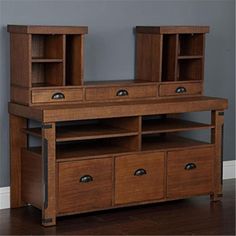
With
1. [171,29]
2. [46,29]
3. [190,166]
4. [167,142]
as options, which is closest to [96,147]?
[167,142]

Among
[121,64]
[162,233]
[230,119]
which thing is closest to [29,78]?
[121,64]

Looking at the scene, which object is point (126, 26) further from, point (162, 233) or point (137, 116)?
point (162, 233)

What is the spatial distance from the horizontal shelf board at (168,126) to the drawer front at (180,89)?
8.5 inches

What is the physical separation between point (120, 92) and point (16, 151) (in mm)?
809

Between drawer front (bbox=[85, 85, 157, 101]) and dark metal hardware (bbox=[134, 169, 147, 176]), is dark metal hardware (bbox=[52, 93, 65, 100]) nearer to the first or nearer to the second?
drawer front (bbox=[85, 85, 157, 101])

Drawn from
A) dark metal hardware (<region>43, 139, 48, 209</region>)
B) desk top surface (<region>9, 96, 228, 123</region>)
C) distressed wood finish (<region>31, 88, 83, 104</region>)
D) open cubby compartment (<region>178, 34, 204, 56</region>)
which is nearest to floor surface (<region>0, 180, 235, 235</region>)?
dark metal hardware (<region>43, 139, 48, 209</region>)

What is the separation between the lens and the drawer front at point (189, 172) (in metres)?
4.76

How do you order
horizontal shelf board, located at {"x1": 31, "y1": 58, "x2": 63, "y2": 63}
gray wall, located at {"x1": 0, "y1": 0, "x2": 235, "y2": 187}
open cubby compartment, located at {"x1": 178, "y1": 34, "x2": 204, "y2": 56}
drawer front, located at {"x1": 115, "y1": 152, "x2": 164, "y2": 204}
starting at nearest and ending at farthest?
1. horizontal shelf board, located at {"x1": 31, "y1": 58, "x2": 63, "y2": 63}
2. drawer front, located at {"x1": 115, "y1": 152, "x2": 164, "y2": 204}
3. gray wall, located at {"x1": 0, "y1": 0, "x2": 235, "y2": 187}
4. open cubby compartment, located at {"x1": 178, "y1": 34, "x2": 204, "y2": 56}

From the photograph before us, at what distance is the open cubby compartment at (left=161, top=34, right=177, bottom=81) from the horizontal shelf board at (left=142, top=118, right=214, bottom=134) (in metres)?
0.32

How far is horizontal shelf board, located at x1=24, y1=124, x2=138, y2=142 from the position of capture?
4.40 m

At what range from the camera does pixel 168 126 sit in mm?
4871

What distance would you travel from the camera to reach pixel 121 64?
5125 millimetres

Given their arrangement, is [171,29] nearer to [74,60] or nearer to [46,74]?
[74,60]

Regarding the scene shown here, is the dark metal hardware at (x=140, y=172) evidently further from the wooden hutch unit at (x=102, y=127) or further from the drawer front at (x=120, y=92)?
the drawer front at (x=120, y=92)
